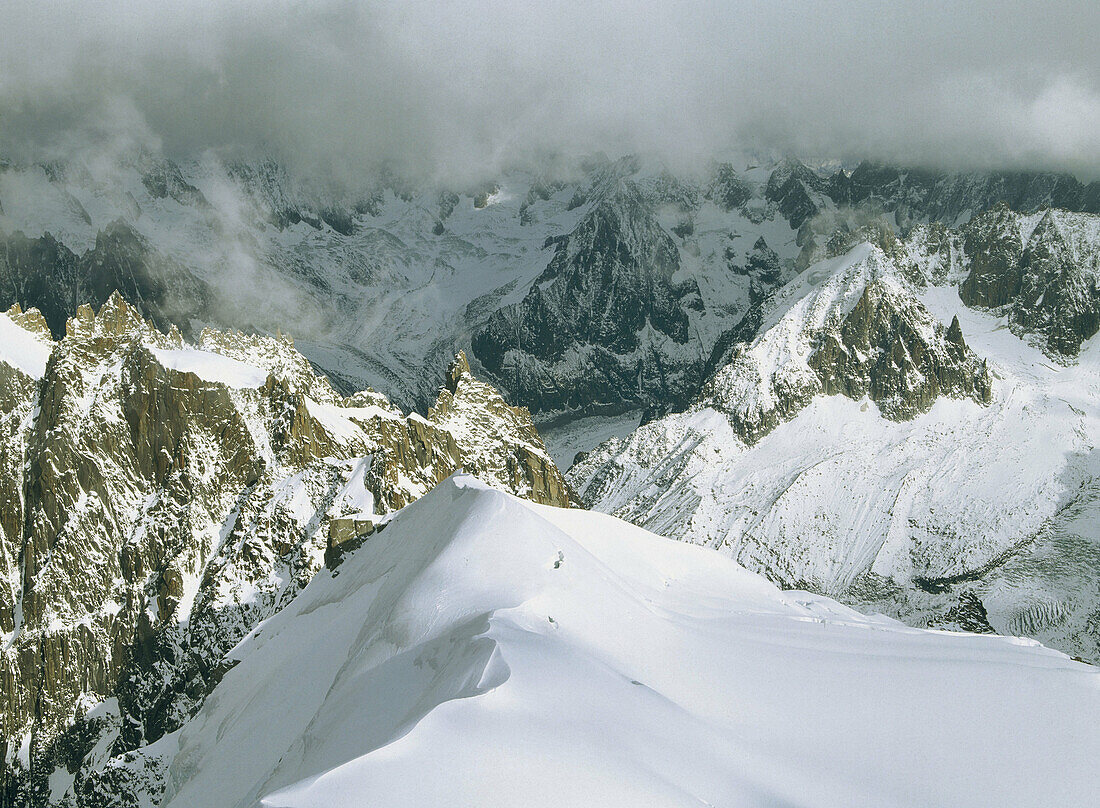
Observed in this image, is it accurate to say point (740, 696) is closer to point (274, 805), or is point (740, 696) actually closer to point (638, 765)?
point (638, 765)

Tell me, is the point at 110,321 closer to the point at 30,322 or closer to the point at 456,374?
the point at 30,322

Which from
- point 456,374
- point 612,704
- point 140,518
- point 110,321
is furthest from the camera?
point 456,374

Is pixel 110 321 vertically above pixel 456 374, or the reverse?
pixel 110 321

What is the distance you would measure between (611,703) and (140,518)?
106366 millimetres

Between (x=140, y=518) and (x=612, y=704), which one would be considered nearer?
(x=612, y=704)

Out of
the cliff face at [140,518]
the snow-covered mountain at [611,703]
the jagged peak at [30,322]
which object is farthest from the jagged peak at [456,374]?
the snow-covered mountain at [611,703]

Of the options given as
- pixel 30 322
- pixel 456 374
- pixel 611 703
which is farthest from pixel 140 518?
pixel 611 703

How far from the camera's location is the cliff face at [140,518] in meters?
102

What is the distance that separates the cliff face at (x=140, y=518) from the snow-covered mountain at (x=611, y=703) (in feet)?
190

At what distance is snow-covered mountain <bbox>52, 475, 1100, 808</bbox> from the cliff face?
57905mm

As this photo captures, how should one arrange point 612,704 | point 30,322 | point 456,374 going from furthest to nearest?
point 456,374
point 30,322
point 612,704

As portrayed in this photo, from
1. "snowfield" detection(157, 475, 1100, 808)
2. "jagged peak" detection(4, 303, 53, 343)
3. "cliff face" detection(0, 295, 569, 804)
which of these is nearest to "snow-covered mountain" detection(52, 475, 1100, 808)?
"snowfield" detection(157, 475, 1100, 808)

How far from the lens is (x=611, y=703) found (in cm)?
2377

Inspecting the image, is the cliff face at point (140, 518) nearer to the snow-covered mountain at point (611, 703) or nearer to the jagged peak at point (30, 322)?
the jagged peak at point (30, 322)
